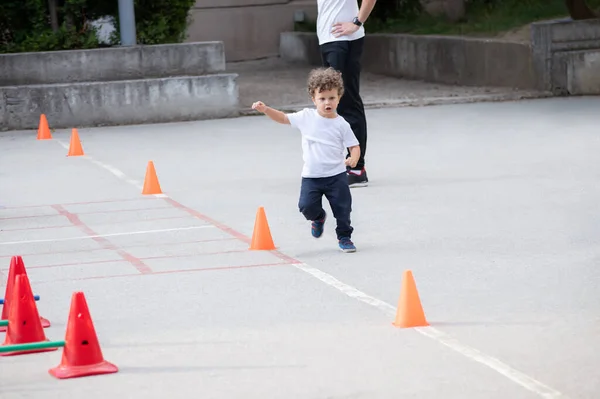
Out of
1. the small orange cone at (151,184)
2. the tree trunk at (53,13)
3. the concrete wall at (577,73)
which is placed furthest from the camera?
the concrete wall at (577,73)

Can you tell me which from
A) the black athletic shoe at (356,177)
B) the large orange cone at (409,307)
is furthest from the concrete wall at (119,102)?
the large orange cone at (409,307)

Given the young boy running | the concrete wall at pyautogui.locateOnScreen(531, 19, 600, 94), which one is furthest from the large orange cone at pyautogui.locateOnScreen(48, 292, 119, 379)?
the concrete wall at pyautogui.locateOnScreen(531, 19, 600, 94)

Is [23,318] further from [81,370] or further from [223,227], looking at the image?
[223,227]

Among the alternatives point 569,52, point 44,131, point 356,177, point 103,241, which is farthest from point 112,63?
point 103,241

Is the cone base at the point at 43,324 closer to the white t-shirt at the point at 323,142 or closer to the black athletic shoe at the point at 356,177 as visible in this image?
the white t-shirt at the point at 323,142

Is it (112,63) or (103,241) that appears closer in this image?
(103,241)

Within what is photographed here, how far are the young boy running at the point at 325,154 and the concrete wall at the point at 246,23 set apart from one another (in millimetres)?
20992

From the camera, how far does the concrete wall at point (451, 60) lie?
841 inches

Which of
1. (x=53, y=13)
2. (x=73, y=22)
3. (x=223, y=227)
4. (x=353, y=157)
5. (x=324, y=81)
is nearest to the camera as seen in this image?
(x=324, y=81)

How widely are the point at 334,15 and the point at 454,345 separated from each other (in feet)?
20.1

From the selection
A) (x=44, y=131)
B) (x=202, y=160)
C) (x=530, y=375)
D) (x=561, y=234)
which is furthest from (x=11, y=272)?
(x=44, y=131)

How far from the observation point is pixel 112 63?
18.5 m

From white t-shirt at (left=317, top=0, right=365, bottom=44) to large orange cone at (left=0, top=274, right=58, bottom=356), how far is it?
237 inches

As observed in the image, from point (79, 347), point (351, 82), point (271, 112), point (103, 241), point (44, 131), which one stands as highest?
point (271, 112)
